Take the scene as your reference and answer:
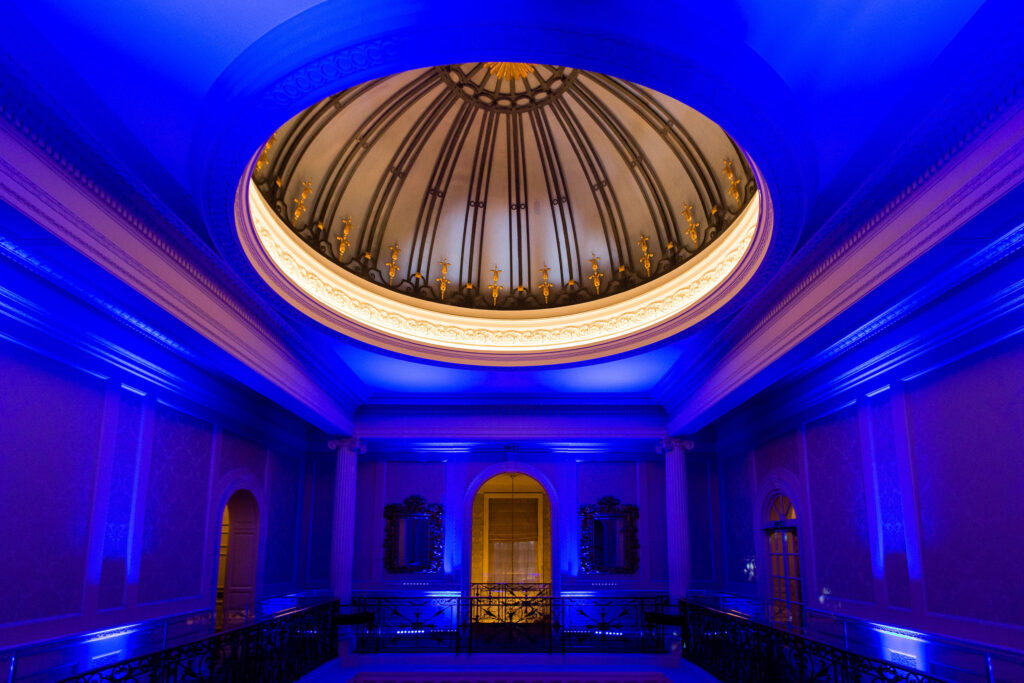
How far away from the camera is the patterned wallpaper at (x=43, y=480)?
6727mm

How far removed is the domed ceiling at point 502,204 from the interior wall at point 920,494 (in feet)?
8.24

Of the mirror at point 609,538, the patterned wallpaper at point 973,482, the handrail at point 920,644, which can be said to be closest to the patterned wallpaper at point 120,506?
the handrail at point 920,644

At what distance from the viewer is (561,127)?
29.6ft

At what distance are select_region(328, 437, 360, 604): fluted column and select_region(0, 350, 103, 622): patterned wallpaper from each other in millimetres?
5930

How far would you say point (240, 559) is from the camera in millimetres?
12664

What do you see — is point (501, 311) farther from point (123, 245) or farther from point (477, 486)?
point (123, 245)

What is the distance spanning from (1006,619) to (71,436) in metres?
9.21

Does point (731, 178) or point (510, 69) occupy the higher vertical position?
point (510, 69)

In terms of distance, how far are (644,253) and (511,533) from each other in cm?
1037

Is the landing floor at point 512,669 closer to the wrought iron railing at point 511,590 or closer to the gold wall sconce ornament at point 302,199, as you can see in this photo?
the wrought iron railing at point 511,590

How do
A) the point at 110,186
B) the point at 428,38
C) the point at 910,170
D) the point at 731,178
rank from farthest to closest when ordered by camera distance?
the point at 731,178 < the point at 110,186 < the point at 910,170 < the point at 428,38

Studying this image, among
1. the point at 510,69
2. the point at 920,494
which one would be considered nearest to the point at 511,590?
the point at 920,494

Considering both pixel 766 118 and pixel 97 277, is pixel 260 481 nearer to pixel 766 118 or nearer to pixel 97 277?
pixel 97 277

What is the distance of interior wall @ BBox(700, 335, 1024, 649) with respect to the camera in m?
6.67
